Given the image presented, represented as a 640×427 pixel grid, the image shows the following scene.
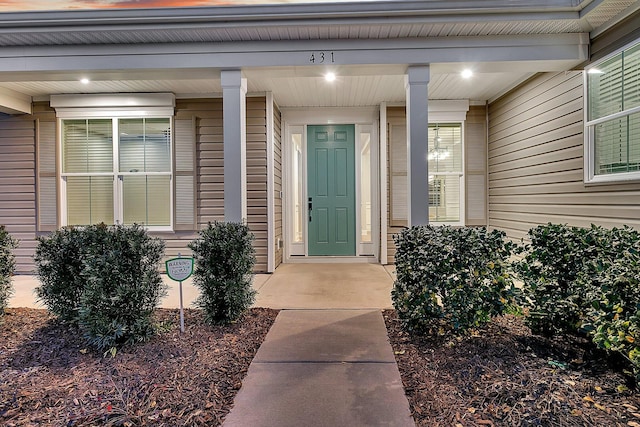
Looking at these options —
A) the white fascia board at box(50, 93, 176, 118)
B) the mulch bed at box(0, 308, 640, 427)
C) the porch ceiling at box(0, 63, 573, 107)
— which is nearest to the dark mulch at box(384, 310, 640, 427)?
the mulch bed at box(0, 308, 640, 427)

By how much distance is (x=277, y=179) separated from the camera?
572cm

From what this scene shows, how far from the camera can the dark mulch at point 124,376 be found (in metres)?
1.76

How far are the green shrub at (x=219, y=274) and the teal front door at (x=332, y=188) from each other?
10.7 ft

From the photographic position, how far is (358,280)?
4.76 m

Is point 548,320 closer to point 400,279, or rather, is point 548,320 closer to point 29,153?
point 400,279

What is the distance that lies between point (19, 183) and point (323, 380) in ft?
18.9

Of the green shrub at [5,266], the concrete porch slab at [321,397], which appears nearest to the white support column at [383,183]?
the concrete porch slab at [321,397]

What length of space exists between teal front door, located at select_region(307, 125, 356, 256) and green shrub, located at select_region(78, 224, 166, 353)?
3.81m

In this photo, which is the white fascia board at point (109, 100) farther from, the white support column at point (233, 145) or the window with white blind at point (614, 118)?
the window with white blind at point (614, 118)

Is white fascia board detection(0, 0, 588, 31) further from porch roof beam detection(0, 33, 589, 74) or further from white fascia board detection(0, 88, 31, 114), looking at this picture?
white fascia board detection(0, 88, 31, 114)

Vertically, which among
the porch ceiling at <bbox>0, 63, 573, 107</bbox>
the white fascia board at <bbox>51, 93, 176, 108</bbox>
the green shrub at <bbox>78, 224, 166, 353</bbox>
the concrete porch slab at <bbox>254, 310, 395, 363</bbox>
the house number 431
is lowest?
the concrete porch slab at <bbox>254, 310, 395, 363</bbox>

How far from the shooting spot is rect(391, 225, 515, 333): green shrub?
2.37 m

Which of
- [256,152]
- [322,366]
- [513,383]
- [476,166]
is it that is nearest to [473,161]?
[476,166]

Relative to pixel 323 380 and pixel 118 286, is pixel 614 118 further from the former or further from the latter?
pixel 118 286
